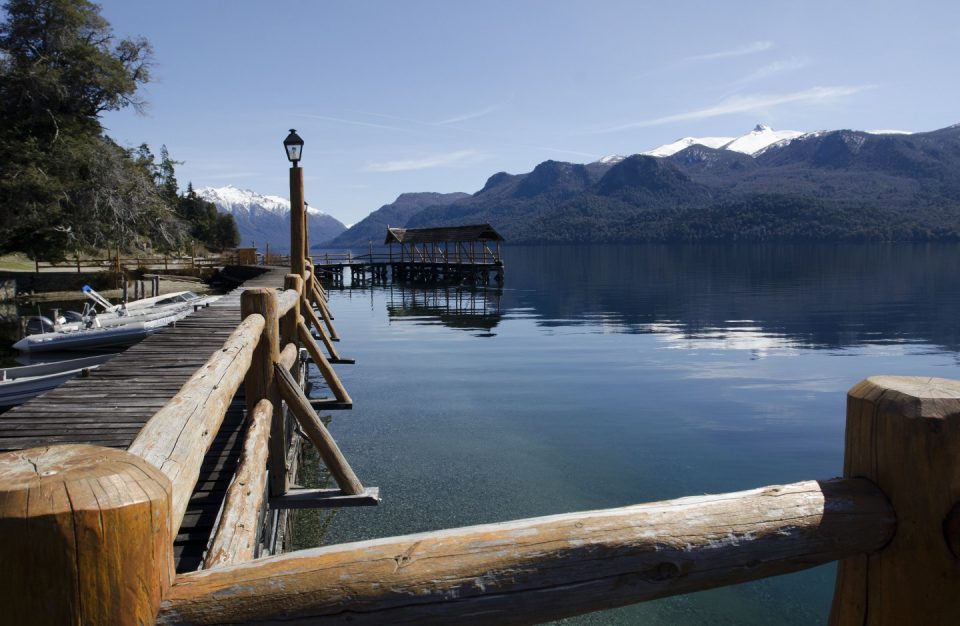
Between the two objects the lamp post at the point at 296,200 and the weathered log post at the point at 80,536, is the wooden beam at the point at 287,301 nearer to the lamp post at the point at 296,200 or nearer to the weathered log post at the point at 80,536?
the lamp post at the point at 296,200

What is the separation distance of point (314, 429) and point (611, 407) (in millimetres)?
10470

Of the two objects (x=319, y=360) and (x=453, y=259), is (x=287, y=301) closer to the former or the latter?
(x=319, y=360)

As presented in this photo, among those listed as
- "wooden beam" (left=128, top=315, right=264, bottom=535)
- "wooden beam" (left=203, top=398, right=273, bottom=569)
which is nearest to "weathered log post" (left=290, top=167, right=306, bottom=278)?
"wooden beam" (left=203, top=398, right=273, bottom=569)

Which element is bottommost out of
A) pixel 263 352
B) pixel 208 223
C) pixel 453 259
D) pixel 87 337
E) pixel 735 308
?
pixel 735 308

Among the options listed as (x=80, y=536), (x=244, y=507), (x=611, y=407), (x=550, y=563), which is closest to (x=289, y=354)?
(x=244, y=507)

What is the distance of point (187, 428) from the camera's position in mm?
2164

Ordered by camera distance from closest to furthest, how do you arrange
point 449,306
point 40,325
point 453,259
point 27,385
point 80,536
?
point 80,536 < point 27,385 < point 40,325 < point 449,306 < point 453,259

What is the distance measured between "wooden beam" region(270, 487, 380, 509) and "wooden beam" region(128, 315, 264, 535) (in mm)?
2821

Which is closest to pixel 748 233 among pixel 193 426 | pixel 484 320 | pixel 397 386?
pixel 484 320

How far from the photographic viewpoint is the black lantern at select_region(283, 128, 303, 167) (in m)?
12.5

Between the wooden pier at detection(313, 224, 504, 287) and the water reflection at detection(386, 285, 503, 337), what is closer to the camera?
the water reflection at detection(386, 285, 503, 337)

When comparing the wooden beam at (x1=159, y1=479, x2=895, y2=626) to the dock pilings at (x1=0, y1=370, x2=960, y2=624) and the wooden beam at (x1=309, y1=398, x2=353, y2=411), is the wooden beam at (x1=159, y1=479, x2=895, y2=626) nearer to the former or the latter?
the dock pilings at (x1=0, y1=370, x2=960, y2=624)

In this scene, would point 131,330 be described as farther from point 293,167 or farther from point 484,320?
point 484,320

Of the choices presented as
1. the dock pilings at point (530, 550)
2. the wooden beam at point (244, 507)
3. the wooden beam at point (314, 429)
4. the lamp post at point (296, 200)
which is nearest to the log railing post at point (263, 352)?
the wooden beam at point (314, 429)
